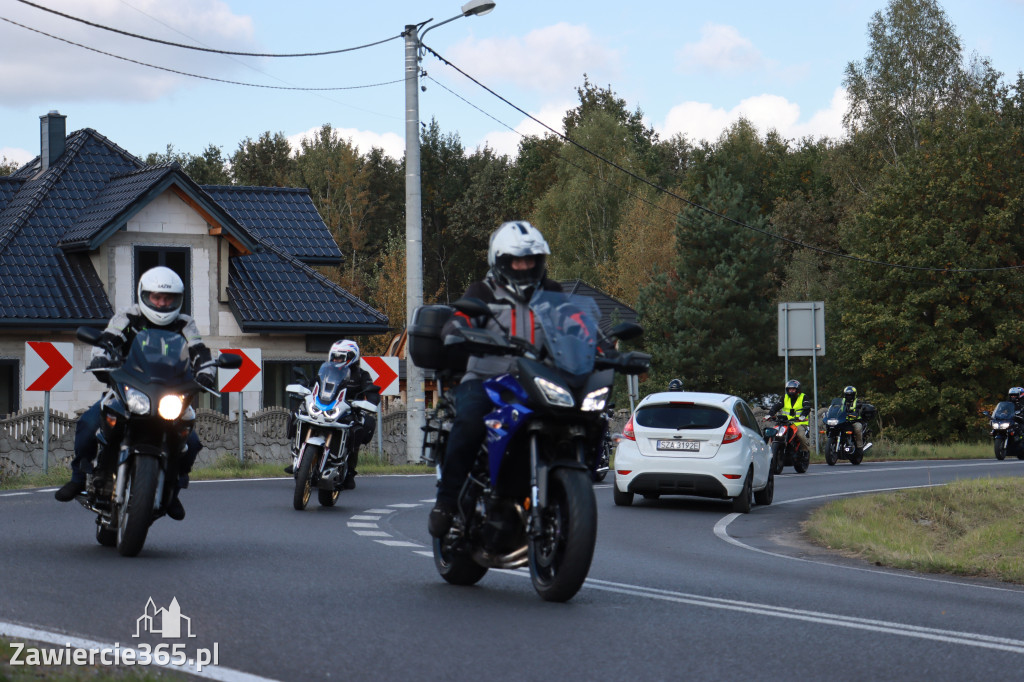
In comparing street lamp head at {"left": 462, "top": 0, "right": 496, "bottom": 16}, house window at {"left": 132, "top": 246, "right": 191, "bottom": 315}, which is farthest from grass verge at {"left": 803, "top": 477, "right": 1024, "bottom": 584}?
house window at {"left": 132, "top": 246, "right": 191, "bottom": 315}

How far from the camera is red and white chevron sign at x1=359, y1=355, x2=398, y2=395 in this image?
26484 millimetres

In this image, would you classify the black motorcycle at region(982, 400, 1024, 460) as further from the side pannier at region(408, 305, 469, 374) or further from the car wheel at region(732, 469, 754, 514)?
the side pannier at region(408, 305, 469, 374)

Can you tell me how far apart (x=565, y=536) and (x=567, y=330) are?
1077 mm

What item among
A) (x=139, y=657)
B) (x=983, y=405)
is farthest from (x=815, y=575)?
(x=983, y=405)

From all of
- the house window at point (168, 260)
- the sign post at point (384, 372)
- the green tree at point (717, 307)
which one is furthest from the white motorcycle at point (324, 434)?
the green tree at point (717, 307)

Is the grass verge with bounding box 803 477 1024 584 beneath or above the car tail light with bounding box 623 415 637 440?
beneath

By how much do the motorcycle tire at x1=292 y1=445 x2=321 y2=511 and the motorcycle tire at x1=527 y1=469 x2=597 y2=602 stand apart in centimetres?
774

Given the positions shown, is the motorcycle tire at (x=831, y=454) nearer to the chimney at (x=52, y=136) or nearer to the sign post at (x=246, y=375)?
the sign post at (x=246, y=375)

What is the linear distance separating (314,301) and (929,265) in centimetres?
2892

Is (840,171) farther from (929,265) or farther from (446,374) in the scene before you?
(446,374)

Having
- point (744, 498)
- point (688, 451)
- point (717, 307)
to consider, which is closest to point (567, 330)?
point (688, 451)

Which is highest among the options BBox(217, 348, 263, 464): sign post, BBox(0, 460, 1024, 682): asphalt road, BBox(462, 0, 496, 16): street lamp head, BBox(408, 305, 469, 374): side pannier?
BBox(462, 0, 496, 16): street lamp head

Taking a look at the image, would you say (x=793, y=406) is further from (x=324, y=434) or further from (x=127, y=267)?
(x=324, y=434)

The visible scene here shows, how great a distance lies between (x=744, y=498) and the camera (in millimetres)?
18812
